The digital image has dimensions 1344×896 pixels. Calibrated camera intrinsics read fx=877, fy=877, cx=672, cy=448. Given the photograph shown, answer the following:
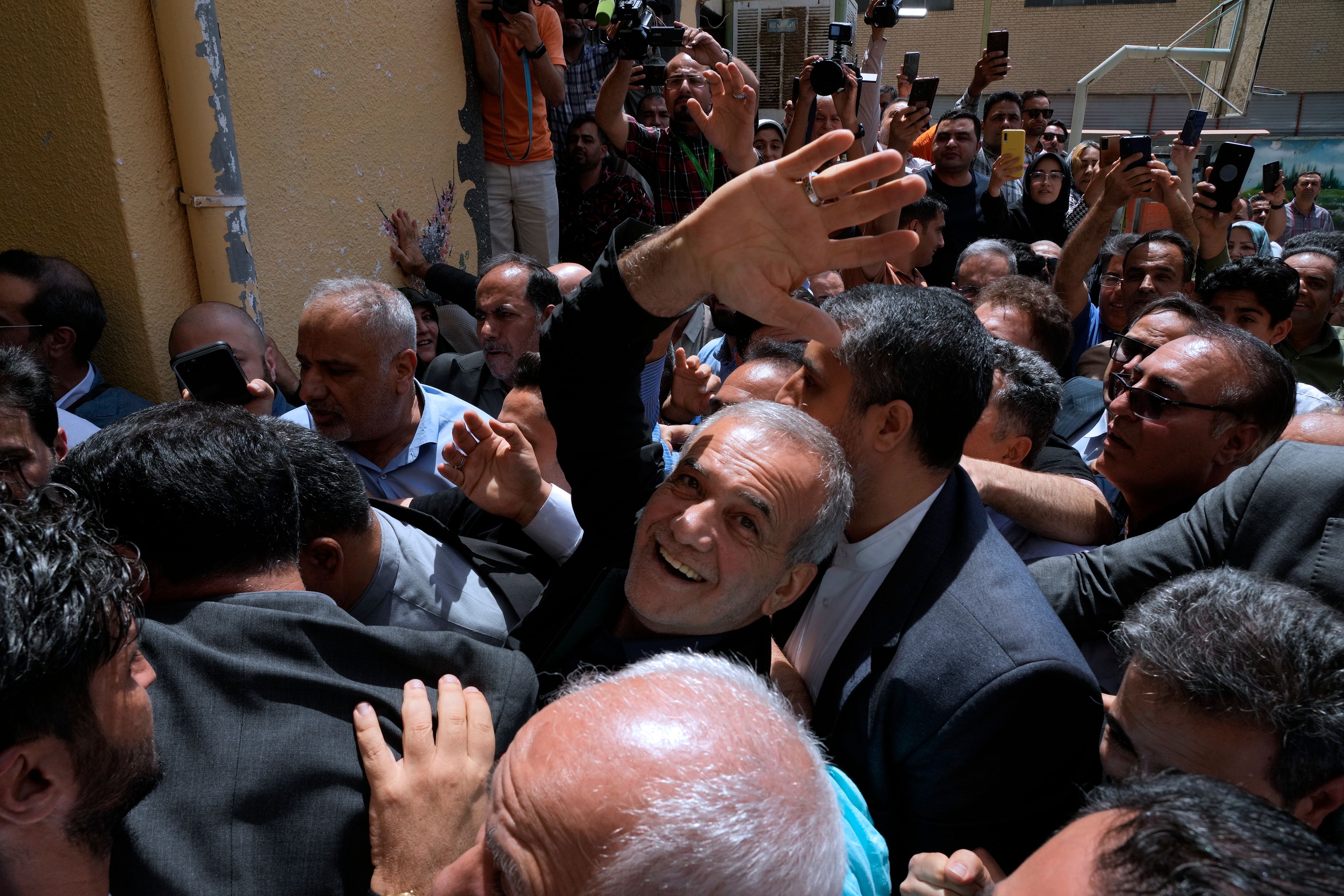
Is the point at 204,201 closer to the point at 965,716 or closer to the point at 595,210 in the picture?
the point at 965,716

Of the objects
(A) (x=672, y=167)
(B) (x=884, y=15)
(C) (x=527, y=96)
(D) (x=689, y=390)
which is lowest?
(D) (x=689, y=390)

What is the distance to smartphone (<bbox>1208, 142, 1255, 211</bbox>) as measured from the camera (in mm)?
4723

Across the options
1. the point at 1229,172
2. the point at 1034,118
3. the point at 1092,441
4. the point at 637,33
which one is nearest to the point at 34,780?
the point at 1092,441

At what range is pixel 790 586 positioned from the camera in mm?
1856

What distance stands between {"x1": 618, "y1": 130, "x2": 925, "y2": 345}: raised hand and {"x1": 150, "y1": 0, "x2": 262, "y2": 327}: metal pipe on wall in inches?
78.2

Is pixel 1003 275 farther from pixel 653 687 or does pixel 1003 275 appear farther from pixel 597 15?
pixel 653 687

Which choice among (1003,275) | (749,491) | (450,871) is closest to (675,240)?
(749,491)

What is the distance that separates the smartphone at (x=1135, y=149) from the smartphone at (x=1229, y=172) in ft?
2.43

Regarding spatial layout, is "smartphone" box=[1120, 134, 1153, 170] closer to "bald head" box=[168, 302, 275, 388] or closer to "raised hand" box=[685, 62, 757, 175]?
"raised hand" box=[685, 62, 757, 175]

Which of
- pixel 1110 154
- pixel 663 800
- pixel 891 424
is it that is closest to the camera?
pixel 663 800

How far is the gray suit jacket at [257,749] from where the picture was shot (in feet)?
4.10

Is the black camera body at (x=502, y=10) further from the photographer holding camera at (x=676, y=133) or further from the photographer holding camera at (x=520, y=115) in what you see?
the photographer holding camera at (x=676, y=133)

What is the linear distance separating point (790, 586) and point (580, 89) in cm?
563

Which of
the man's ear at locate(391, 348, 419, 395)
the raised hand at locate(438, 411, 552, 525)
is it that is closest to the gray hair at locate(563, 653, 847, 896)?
the raised hand at locate(438, 411, 552, 525)
